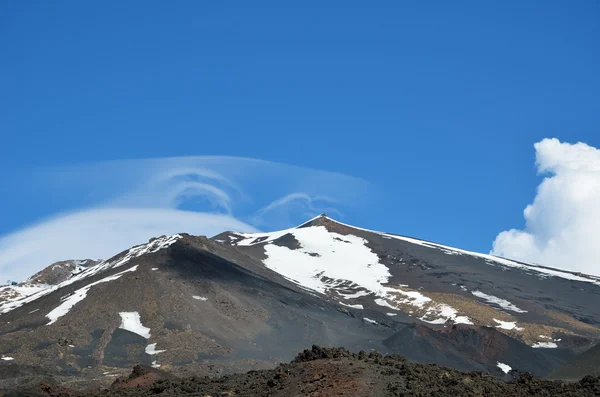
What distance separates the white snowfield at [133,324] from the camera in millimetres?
72688

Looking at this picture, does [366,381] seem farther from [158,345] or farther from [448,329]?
[448,329]

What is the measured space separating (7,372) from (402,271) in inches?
4082

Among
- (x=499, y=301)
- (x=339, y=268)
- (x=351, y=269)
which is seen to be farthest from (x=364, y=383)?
(x=351, y=269)

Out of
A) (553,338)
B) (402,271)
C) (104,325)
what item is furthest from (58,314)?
(402,271)

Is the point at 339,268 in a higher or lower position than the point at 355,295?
higher

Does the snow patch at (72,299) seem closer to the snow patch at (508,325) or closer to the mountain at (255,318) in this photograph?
the mountain at (255,318)

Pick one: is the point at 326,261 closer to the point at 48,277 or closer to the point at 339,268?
the point at 339,268

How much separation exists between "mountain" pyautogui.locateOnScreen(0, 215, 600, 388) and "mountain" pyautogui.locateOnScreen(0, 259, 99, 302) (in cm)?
5661

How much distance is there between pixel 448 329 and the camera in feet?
301

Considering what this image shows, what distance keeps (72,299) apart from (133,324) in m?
10.7

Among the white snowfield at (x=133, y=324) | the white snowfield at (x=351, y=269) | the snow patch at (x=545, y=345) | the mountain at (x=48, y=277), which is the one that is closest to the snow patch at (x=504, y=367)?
the snow patch at (x=545, y=345)

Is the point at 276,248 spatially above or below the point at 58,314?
above

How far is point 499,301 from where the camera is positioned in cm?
13350

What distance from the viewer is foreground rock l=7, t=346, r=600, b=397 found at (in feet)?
76.7
